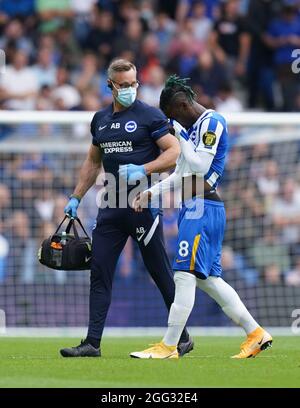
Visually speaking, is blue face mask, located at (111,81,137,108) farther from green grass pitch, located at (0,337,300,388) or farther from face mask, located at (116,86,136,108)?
green grass pitch, located at (0,337,300,388)

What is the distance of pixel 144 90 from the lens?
18594 millimetres

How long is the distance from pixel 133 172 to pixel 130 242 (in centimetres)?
608

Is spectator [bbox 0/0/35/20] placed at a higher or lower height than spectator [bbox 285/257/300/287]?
higher

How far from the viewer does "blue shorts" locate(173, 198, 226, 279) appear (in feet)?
31.0

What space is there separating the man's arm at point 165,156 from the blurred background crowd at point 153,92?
5.36 meters

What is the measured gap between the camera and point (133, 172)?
978cm

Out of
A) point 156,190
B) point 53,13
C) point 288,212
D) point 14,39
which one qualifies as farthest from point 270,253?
point 53,13

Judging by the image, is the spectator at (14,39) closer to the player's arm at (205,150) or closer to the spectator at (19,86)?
the spectator at (19,86)

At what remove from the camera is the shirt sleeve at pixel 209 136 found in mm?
9453

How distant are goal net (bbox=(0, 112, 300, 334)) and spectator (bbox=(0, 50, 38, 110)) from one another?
2.50 m

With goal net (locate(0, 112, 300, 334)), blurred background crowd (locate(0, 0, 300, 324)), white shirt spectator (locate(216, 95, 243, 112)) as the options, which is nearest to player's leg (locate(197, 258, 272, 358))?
goal net (locate(0, 112, 300, 334))

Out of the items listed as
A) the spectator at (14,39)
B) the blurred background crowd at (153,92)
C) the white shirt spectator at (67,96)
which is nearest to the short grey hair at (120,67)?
the blurred background crowd at (153,92)

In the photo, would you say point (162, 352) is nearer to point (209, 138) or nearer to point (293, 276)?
point (209, 138)
